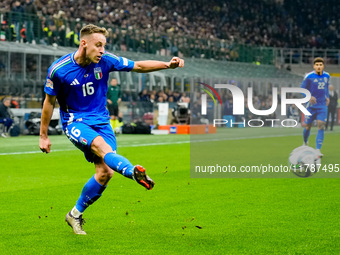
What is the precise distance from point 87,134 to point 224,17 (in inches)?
1958

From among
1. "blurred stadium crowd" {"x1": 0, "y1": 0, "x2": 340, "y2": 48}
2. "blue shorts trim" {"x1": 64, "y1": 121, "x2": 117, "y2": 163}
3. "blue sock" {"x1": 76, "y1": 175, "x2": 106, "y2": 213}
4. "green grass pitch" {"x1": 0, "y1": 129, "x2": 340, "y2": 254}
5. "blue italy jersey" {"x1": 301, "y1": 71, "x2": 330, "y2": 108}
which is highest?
"blurred stadium crowd" {"x1": 0, "y1": 0, "x2": 340, "y2": 48}

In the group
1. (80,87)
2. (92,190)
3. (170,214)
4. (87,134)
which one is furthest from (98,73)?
(170,214)

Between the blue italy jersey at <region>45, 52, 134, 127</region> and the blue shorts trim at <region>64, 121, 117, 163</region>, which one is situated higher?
the blue italy jersey at <region>45, 52, 134, 127</region>

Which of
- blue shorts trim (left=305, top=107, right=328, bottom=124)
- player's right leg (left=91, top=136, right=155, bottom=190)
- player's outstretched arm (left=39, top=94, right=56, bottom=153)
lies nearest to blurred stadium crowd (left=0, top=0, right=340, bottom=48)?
blue shorts trim (left=305, top=107, right=328, bottom=124)

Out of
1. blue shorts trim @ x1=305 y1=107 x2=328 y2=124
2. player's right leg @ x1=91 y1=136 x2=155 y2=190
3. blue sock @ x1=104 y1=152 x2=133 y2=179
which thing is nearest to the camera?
player's right leg @ x1=91 y1=136 x2=155 y2=190

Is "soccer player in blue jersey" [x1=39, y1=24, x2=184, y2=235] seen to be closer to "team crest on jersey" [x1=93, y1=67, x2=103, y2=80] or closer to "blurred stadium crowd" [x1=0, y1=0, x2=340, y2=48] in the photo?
"team crest on jersey" [x1=93, y1=67, x2=103, y2=80]

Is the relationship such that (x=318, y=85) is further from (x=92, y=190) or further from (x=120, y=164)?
(x=120, y=164)

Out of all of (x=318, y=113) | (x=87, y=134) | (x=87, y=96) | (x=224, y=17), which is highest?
(x=224, y=17)

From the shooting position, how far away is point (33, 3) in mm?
33688

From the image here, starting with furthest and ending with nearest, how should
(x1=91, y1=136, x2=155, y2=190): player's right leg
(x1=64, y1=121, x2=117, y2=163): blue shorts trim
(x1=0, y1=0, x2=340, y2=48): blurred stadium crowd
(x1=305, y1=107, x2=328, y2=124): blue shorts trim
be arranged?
(x1=0, y1=0, x2=340, y2=48): blurred stadium crowd, (x1=305, y1=107, x2=328, y2=124): blue shorts trim, (x1=64, y1=121, x2=117, y2=163): blue shorts trim, (x1=91, y1=136, x2=155, y2=190): player's right leg

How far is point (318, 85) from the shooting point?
1698 cm

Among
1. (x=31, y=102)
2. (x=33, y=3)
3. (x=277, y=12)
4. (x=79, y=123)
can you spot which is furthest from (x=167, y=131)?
(x=277, y=12)

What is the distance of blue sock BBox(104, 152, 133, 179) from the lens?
6.10 metres

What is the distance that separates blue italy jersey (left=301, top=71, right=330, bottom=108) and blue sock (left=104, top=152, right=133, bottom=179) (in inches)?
441
